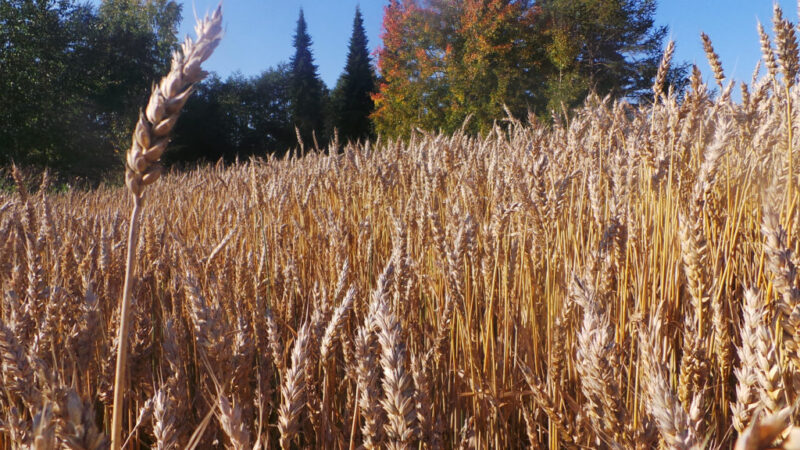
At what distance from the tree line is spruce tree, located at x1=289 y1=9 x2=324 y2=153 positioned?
9.17 metres

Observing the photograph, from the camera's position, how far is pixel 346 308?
944 mm

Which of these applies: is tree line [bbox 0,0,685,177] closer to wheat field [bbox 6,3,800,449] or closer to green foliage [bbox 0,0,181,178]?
green foliage [bbox 0,0,181,178]

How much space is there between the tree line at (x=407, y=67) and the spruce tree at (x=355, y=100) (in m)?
11.6

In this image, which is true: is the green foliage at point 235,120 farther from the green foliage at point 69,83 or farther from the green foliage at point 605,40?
the green foliage at point 605,40

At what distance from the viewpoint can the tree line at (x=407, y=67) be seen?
1630 centimetres

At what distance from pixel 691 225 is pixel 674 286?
1.26ft

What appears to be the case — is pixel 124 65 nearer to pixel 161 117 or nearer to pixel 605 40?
pixel 605 40

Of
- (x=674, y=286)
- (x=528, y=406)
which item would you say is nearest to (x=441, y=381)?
(x=528, y=406)

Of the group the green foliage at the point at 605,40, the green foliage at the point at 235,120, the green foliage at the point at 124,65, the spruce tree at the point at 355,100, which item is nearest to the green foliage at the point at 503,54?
the green foliage at the point at 605,40

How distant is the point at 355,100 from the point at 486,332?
110ft

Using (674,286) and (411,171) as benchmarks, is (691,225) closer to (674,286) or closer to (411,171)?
(674,286)

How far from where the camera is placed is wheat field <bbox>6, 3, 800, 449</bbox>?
74cm

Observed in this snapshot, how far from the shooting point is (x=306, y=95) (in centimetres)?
3212

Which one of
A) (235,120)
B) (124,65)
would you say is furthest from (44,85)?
(235,120)
